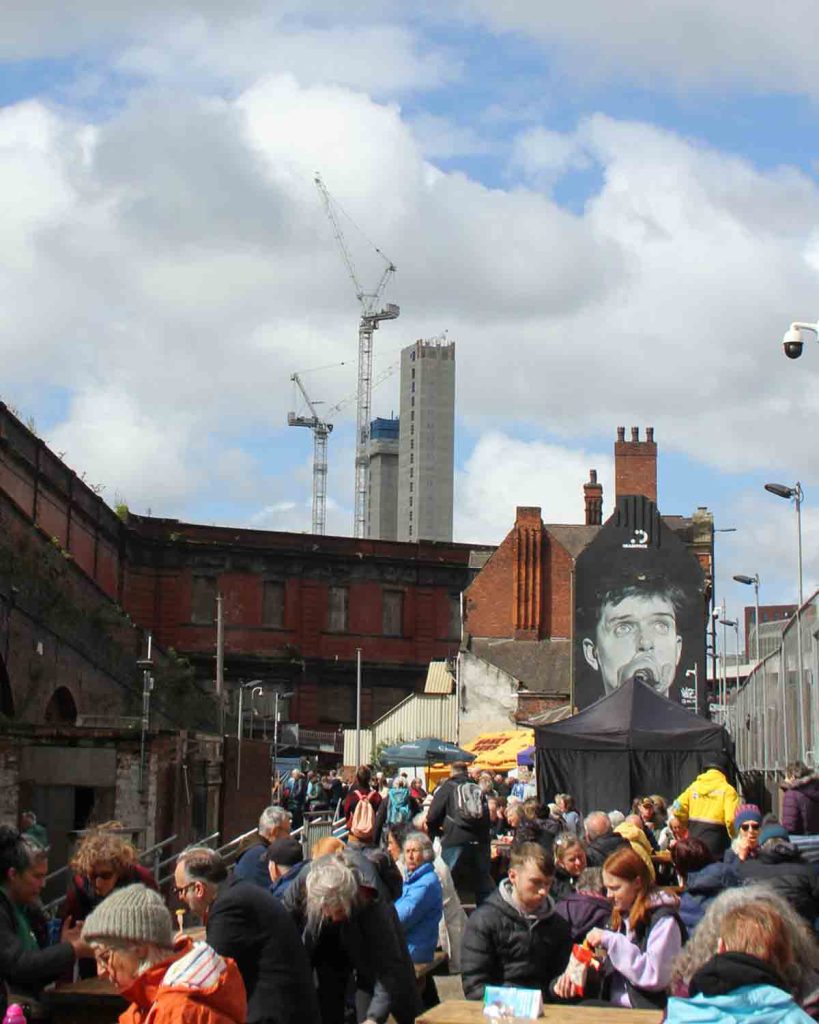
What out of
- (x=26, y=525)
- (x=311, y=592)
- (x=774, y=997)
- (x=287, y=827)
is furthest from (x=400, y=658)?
(x=774, y=997)

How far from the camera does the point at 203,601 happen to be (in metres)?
70.6

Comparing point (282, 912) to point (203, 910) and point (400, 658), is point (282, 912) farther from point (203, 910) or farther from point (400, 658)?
point (400, 658)

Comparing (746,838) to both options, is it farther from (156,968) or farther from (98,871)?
(156,968)

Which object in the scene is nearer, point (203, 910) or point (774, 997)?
point (774, 997)

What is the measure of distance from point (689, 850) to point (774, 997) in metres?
5.76

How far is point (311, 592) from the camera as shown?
71812mm

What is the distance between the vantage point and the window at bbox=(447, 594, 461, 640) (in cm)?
7262

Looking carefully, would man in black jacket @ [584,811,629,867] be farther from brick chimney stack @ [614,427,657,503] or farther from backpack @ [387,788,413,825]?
brick chimney stack @ [614,427,657,503]

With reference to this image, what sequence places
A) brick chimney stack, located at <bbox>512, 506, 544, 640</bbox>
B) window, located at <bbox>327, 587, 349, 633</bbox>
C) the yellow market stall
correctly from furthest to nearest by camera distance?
window, located at <bbox>327, 587, 349, 633</bbox> → brick chimney stack, located at <bbox>512, 506, 544, 640</bbox> → the yellow market stall

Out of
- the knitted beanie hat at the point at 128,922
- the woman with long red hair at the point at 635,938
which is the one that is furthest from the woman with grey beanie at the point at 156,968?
the woman with long red hair at the point at 635,938

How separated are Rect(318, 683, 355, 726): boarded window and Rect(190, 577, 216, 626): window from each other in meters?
5.98

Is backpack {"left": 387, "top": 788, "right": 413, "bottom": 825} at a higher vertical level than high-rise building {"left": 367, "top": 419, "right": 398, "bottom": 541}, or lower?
lower

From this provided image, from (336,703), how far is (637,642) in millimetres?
22777

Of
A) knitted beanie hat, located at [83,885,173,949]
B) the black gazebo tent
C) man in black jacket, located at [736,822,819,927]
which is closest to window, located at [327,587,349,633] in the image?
the black gazebo tent
